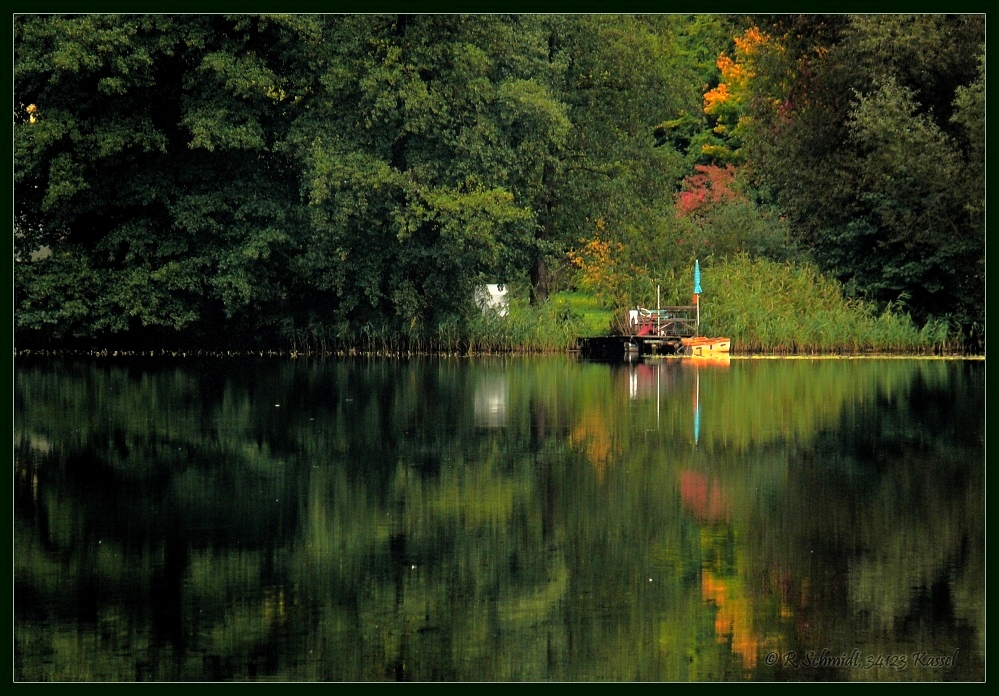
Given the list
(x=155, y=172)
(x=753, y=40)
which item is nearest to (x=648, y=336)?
(x=753, y=40)

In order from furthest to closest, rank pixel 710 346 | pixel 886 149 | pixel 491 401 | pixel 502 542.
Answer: pixel 886 149, pixel 710 346, pixel 491 401, pixel 502 542

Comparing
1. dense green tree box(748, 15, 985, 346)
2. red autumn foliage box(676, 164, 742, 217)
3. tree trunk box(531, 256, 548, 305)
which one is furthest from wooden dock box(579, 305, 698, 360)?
red autumn foliage box(676, 164, 742, 217)

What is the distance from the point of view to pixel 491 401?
26.5 metres

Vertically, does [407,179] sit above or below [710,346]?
above

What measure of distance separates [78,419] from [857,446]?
10.9m

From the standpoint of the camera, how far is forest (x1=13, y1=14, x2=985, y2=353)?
132ft

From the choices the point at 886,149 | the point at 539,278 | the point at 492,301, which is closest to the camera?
the point at 886,149

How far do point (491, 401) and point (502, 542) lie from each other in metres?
12.9

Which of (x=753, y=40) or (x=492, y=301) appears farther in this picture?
(x=753, y=40)

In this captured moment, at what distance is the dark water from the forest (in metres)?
15.8

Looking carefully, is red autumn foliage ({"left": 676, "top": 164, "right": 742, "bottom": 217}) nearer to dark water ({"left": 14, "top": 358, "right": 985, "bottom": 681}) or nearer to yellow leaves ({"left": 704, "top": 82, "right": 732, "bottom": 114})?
yellow leaves ({"left": 704, "top": 82, "right": 732, "bottom": 114})

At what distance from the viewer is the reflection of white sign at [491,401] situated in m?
23.2

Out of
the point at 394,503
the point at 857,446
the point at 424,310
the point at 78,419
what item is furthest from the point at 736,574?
the point at 424,310

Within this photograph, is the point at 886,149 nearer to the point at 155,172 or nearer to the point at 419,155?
the point at 419,155
